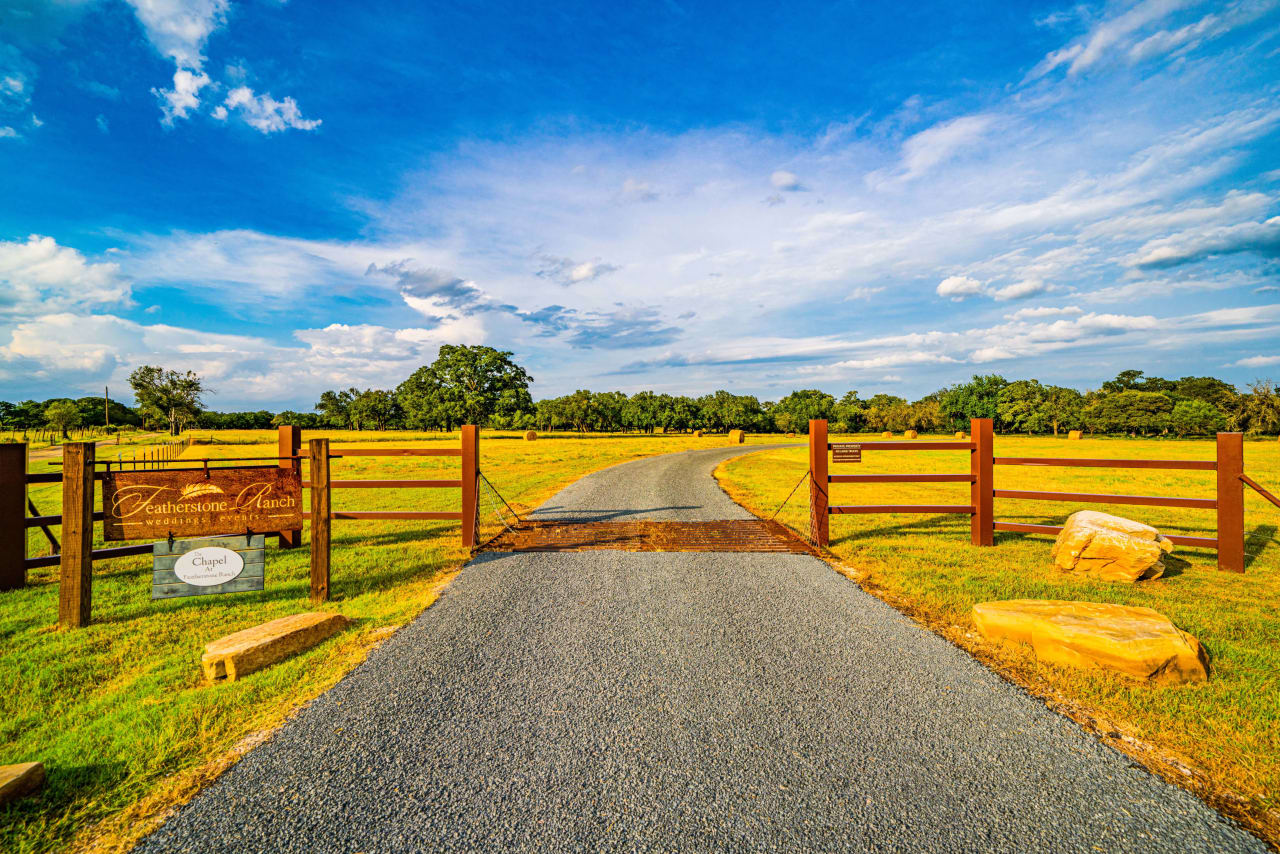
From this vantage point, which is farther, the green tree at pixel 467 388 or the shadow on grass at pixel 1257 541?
the green tree at pixel 467 388

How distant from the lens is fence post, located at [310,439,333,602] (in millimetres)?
6398

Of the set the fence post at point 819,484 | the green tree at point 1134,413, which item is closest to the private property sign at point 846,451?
the fence post at point 819,484

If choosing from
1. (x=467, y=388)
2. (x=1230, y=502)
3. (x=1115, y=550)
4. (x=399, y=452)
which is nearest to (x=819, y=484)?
(x=1115, y=550)

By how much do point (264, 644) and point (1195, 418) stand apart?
3764 inches

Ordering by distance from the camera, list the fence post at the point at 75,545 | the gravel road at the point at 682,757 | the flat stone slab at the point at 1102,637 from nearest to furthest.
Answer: the gravel road at the point at 682,757, the flat stone slab at the point at 1102,637, the fence post at the point at 75,545

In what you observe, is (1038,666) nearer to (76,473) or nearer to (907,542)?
(907,542)

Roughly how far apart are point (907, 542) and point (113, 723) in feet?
32.4

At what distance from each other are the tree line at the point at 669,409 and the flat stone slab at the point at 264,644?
48.4 metres

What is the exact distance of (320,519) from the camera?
655 centimetres

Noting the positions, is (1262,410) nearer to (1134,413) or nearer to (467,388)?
(1134,413)

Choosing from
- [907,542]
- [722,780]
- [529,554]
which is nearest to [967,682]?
[722,780]

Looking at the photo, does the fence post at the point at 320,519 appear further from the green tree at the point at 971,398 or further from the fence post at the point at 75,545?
the green tree at the point at 971,398

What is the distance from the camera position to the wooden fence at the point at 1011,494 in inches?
289

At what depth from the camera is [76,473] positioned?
569 cm
